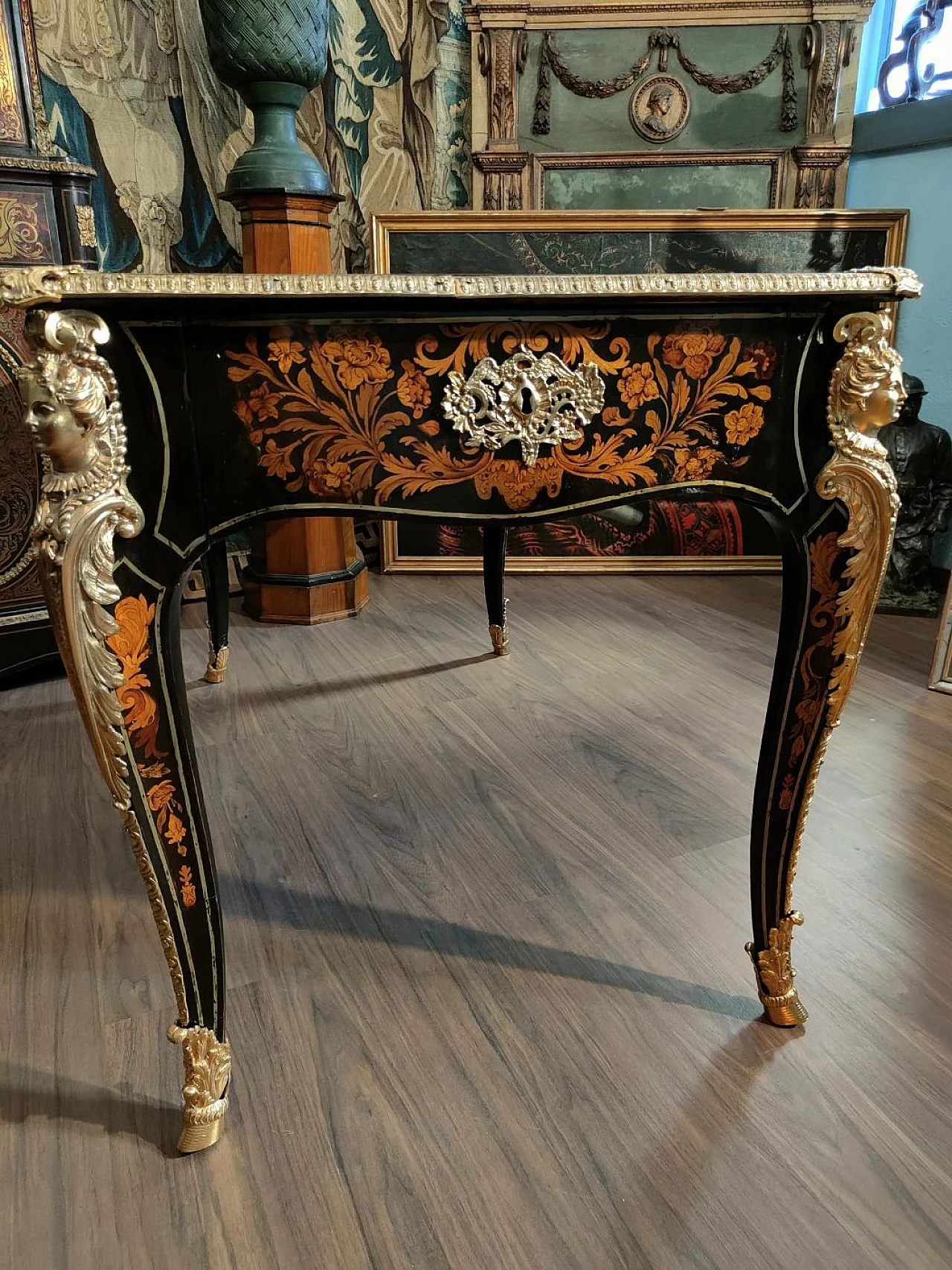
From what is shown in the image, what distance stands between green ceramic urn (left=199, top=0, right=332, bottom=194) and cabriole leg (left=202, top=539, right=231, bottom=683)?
96cm

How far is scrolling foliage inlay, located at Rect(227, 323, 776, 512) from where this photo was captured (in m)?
0.81

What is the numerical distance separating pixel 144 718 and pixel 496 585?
4.41ft

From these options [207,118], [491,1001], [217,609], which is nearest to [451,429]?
[491,1001]

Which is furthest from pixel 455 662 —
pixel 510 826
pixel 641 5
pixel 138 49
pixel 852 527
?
pixel 641 5

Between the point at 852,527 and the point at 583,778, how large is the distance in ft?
2.80

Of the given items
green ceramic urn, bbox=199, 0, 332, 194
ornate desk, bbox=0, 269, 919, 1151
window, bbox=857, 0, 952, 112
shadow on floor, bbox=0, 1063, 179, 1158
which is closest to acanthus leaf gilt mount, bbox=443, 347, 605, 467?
ornate desk, bbox=0, 269, 919, 1151

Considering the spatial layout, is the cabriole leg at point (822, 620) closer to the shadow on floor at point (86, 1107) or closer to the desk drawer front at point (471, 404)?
the desk drawer front at point (471, 404)

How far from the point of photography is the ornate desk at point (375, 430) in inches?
29.7

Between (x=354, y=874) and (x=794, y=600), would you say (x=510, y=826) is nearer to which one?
(x=354, y=874)

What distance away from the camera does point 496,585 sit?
2.12 metres

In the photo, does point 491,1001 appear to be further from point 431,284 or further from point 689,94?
point 689,94

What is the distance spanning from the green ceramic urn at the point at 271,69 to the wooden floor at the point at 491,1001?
4.22 ft

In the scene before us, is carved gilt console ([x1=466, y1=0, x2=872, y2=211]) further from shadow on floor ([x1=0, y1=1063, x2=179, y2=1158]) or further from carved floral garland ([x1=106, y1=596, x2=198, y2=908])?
shadow on floor ([x1=0, y1=1063, x2=179, y2=1158])

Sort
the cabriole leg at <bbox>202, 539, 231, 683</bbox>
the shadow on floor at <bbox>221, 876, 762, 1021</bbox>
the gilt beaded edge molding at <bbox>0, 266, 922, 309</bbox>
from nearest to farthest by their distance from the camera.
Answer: the gilt beaded edge molding at <bbox>0, 266, 922, 309</bbox> < the shadow on floor at <bbox>221, 876, 762, 1021</bbox> < the cabriole leg at <bbox>202, 539, 231, 683</bbox>
